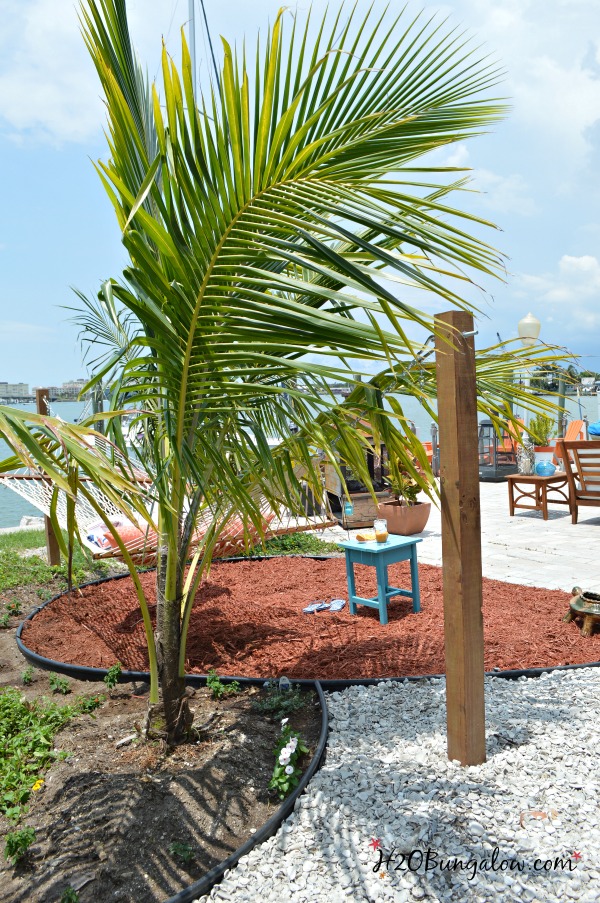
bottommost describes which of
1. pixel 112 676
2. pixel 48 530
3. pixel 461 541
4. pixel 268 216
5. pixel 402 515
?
pixel 112 676

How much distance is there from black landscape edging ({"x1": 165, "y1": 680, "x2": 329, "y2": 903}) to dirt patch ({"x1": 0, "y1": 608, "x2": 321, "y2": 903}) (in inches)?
1.9

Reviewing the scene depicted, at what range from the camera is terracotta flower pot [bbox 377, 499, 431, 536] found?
6.57 metres

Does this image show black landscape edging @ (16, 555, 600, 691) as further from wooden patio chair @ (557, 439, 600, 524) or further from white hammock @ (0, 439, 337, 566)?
wooden patio chair @ (557, 439, 600, 524)

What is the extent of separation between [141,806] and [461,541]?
1258mm

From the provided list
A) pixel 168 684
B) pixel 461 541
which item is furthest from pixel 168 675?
pixel 461 541

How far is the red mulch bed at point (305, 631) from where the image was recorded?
9.97 feet

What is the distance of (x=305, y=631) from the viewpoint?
3535mm

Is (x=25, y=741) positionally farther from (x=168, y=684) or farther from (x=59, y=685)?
(x=168, y=684)

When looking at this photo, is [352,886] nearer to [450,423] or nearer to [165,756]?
[165,756]

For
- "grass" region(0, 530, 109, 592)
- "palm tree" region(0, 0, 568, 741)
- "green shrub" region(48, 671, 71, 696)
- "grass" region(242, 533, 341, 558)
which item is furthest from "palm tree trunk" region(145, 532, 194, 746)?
"grass" region(242, 533, 341, 558)

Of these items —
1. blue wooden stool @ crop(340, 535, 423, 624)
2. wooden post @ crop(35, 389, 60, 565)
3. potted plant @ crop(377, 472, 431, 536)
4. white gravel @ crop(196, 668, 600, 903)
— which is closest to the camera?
white gravel @ crop(196, 668, 600, 903)

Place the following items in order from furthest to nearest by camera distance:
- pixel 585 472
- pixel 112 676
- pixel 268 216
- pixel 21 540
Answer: pixel 21 540, pixel 585 472, pixel 112 676, pixel 268 216

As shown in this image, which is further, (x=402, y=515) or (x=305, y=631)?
(x=402, y=515)

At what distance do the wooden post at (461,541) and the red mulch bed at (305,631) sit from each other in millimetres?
880
